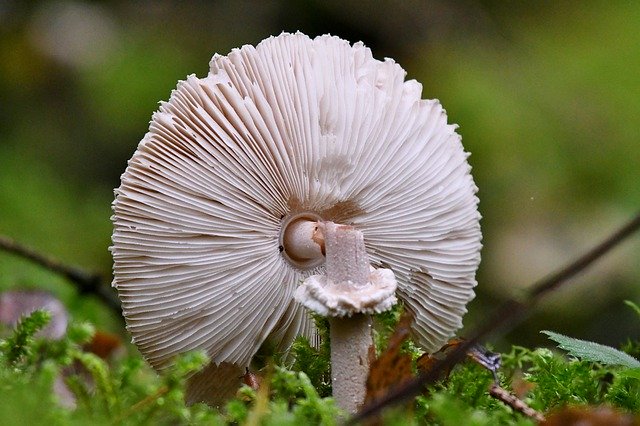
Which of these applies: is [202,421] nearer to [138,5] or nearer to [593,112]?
[593,112]

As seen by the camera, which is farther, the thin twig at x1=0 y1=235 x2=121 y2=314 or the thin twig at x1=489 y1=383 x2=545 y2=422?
the thin twig at x1=0 y1=235 x2=121 y2=314

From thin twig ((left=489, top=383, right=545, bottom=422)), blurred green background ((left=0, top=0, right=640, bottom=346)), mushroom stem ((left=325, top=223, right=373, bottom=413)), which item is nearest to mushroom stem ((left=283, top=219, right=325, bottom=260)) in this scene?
mushroom stem ((left=325, top=223, right=373, bottom=413))

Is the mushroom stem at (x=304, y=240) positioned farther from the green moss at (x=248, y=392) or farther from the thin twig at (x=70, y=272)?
the thin twig at (x=70, y=272)

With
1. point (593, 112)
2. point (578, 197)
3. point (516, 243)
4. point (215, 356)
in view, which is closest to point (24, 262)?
point (215, 356)

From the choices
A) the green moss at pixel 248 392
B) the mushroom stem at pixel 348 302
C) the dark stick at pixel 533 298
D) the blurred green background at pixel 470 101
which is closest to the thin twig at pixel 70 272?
the green moss at pixel 248 392

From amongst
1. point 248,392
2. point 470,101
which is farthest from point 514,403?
point 470,101

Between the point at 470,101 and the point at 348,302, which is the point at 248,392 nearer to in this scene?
the point at 348,302

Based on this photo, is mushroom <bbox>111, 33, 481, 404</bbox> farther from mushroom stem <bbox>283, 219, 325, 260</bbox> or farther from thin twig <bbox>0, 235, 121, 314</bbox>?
thin twig <bbox>0, 235, 121, 314</bbox>
